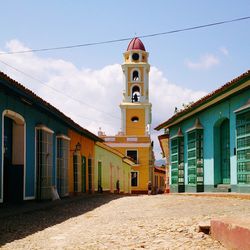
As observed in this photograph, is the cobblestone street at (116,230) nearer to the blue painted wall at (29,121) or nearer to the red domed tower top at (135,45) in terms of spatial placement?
the blue painted wall at (29,121)

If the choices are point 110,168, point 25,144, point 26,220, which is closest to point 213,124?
point 25,144

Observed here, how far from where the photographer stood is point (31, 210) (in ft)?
37.8

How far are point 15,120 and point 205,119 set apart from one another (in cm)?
590

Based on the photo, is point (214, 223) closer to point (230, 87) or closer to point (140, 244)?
point (140, 244)

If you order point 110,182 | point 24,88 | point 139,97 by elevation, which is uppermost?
point 139,97

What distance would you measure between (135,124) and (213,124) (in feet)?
109

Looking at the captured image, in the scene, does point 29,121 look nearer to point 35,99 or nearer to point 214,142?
point 35,99

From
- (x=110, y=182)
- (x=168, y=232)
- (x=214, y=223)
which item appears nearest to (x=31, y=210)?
(x=168, y=232)

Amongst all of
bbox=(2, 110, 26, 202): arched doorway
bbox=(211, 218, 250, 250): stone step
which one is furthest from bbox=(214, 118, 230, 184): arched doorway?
bbox=(211, 218, 250, 250): stone step

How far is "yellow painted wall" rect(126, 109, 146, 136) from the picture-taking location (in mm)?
47688

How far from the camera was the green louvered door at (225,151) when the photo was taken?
15.2 metres

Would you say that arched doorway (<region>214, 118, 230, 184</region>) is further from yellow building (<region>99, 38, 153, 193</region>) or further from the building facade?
yellow building (<region>99, 38, 153, 193</region>)

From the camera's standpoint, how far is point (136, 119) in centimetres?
4859

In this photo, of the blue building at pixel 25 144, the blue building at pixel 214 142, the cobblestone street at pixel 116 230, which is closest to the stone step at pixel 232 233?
the cobblestone street at pixel 116 230
